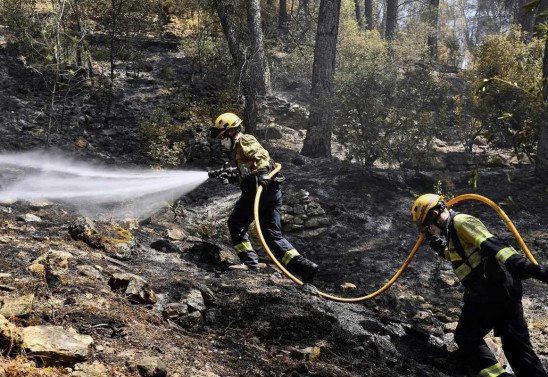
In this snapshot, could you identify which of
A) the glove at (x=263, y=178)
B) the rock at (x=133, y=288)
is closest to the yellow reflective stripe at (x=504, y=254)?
the glove at (x=263, y=178)

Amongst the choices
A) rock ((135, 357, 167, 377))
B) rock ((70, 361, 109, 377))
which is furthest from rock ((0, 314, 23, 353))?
rock ((135, 357, 167, 377))

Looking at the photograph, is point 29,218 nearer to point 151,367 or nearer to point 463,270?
point 151,367

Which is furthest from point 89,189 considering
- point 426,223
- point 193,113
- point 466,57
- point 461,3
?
point 461,3

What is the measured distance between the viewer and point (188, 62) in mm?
15312

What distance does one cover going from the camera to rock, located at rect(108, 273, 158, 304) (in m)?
4.39

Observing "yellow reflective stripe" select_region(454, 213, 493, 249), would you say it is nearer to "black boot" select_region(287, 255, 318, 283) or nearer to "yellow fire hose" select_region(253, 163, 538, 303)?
"yellow fire hose" select_region(253, 163, 538, 303)

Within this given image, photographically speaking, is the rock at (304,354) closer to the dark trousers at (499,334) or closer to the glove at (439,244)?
the dark trousers at (499,334)

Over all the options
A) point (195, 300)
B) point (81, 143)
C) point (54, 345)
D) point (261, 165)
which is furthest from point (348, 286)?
point (81, 143)

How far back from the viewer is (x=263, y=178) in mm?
5953

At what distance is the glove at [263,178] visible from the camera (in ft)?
19.5

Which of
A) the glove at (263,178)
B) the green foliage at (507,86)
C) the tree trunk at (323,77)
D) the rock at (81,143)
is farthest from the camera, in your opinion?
the tree trunk at (323,77)

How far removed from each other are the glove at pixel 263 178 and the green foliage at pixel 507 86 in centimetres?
660

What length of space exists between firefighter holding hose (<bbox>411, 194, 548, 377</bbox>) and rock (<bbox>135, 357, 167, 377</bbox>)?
2452 millimetres

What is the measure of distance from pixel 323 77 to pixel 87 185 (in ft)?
20.7
